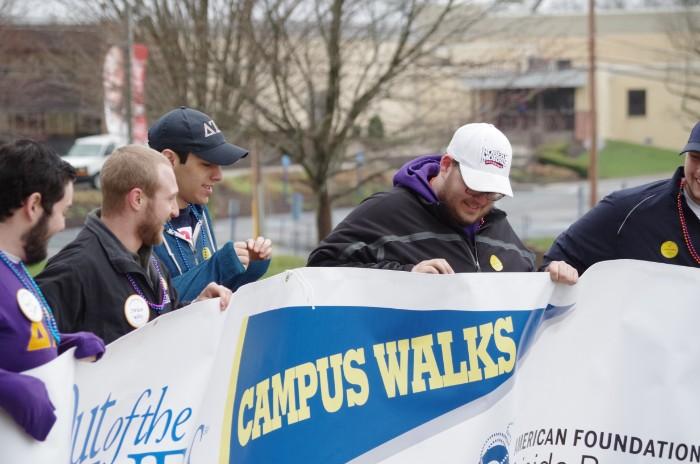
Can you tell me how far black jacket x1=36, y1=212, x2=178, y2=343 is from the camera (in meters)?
3.77

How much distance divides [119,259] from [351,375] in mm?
858

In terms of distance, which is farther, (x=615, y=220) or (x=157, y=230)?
(x=615, y=220)

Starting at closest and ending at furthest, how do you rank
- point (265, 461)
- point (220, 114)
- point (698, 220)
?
point (265, 461) < point (698, 220) < point (220, 114)

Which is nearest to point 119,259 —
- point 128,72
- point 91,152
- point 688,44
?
point 128,72

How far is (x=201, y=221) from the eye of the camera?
16.4 ft

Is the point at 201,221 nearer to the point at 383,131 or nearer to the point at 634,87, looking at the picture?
the point at 383,131

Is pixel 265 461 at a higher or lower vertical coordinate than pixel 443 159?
lower

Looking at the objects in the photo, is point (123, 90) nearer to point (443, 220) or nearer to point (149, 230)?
point (443, 220)

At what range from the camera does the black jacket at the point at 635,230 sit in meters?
4.76

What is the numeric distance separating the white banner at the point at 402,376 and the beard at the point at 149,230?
0.33 meters

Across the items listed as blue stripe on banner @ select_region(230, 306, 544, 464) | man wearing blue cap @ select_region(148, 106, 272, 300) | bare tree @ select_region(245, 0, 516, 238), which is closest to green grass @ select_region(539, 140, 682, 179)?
bare tree @ select_region(245, 0, 516, 238)

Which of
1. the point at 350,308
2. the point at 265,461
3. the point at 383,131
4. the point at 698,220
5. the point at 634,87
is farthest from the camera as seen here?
the point at 634,87

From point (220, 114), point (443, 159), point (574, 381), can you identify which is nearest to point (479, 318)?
point (574, 381)

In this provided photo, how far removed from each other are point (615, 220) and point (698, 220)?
1.10ft
